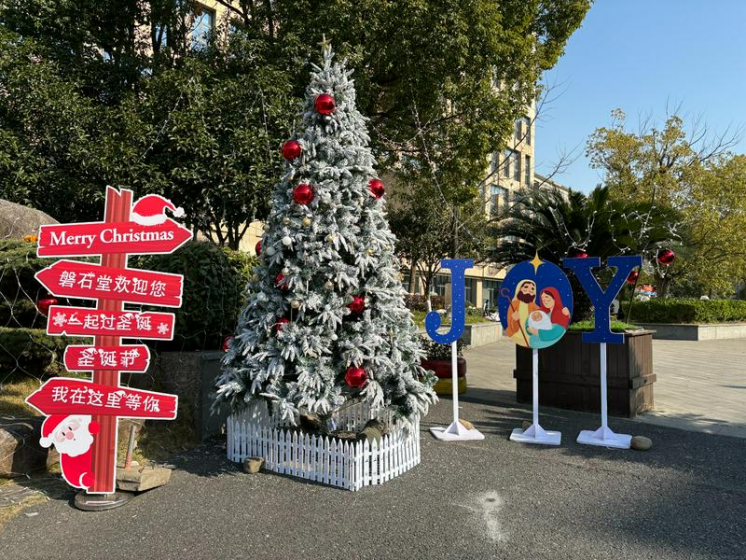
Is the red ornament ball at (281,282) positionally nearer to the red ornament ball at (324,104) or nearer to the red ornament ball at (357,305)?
the red ornament ball at (357,305)

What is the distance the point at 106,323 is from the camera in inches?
157

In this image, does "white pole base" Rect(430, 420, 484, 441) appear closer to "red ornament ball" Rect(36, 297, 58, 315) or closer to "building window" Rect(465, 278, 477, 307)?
"red ornament ball" Rect(36, 297, 58, 315)

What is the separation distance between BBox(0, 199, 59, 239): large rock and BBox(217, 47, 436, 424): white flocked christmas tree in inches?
175

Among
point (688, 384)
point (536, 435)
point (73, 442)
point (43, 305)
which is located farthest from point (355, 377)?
point (688, 384)

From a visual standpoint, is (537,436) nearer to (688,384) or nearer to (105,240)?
(105,240)

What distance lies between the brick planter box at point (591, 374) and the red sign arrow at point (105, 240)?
5.34m

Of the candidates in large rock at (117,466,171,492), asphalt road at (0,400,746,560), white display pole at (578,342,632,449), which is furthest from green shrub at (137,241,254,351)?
white display pole at (578,342,632,449)

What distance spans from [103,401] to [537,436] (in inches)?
170

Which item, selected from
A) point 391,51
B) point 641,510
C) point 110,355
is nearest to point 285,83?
point 391,51

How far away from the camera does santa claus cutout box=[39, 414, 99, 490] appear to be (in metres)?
4.03

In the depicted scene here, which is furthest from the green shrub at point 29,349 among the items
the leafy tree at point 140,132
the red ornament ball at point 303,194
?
the leafy tree at point 140,132

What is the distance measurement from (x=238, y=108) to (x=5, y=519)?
689cm

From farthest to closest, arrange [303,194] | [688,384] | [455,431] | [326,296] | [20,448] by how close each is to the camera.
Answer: [688,384] < [455,431] < [326,296] < [303,194] < [20,448]

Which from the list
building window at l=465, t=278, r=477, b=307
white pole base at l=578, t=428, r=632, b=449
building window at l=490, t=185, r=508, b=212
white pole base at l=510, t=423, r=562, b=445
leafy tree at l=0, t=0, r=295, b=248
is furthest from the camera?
building window at l=465, t=278, r=477, b=307
